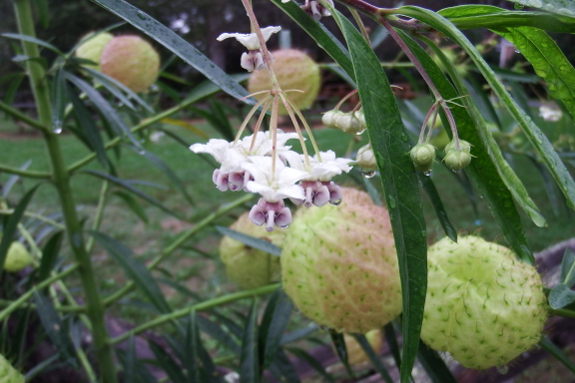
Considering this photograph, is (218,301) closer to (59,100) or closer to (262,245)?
(262,245)

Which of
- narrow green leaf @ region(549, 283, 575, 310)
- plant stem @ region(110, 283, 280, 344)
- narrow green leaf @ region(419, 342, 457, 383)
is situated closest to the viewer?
narrow green leaf @ region(549, 283, 575, 310)

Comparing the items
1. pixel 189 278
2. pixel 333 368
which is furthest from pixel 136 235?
pixel 333 368

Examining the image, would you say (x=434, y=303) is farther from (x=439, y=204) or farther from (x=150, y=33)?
(x=150, y=33)

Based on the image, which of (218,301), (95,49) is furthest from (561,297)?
(95,49)

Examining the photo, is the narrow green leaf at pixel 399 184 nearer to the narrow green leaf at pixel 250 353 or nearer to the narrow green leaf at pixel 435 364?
the narrow green leaf at pixel 435 364

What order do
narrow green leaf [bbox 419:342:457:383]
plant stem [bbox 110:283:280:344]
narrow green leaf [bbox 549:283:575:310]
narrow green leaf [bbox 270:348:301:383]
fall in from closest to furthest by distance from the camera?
narrow green leaf [bbox 549:283:575:310] < narrow green leaf [bbox 419:342:457:383] < plant stem [bbox 110:283:280:344] < narrow green leaf [bbox 270:348:301:383]

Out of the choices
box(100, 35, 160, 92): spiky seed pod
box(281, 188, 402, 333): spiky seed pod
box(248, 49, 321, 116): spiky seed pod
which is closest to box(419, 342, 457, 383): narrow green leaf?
box(281, 188, 402, 333): spiky seed pod

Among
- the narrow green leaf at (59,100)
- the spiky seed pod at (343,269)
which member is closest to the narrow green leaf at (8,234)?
the narrow green leaf at (59,100)

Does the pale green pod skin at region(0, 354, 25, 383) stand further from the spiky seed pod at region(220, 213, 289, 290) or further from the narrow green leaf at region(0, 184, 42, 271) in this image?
the spiky seed pod at region(220, 213, 289, 290)
